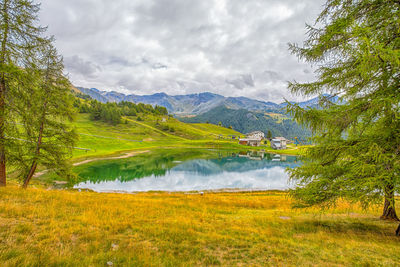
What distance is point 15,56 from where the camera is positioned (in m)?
9.98

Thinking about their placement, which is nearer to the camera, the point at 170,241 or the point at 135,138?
the point at 170,241

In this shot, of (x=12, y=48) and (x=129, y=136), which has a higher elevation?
(x=12, y=48)

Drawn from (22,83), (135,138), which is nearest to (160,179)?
(22,83)

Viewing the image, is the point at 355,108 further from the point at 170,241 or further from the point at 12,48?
the point at 12,48

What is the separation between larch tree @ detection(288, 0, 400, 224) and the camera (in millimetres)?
5812

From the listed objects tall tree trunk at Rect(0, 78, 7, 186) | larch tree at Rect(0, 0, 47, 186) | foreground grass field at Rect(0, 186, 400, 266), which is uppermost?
larch tree at Rect(0, 0, 47, 186)

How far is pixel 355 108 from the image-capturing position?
7.13 m

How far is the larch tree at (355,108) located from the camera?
581 centimetres

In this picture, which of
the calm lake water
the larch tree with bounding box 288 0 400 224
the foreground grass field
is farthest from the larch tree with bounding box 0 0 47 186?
the calm lake water

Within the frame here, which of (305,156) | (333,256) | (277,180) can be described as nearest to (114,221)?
(333,256)

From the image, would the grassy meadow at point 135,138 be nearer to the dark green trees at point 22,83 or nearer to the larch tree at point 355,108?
the dark green trees at point 22,83

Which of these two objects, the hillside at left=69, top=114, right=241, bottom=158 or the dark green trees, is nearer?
the dark green trees

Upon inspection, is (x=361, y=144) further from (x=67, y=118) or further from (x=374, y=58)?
(x=67, y=118)

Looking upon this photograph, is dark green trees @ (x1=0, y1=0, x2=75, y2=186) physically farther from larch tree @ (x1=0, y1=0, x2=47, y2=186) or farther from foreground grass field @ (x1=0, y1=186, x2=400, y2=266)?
foreground grass field @ (x1=0, y1=186, x2=400, y2=266)
